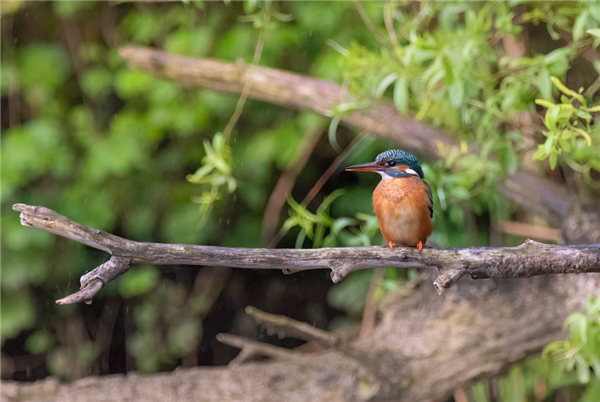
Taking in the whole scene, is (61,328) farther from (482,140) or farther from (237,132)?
(482,140)

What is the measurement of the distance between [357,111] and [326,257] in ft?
4.60

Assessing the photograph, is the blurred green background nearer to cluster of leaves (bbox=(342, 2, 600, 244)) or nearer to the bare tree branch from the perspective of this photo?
cluster of leaves (bbox=(342, 2, 600, 244))

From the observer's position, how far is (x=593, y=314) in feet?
4.76

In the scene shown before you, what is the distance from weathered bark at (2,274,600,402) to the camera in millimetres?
2045

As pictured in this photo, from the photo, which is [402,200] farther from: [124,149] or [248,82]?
[124,149]

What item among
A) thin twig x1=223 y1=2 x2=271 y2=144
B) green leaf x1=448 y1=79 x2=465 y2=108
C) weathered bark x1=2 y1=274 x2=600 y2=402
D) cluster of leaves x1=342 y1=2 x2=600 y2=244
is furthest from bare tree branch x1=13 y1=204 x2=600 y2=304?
thin twig x1=223 y1=2 x2=271 y2=144

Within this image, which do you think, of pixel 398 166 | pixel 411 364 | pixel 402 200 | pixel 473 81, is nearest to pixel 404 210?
pixel 402 200

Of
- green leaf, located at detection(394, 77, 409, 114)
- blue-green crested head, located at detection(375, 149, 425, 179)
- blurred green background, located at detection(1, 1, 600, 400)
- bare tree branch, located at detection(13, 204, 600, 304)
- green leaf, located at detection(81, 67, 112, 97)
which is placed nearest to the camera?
bare tree branch, located at detection(13, 204, 600, 304)

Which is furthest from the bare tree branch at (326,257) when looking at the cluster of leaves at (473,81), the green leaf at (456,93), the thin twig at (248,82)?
the thin twig at (248,82)

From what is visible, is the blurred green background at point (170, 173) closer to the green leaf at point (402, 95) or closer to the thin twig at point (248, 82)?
the thin twig at point (248, 82)

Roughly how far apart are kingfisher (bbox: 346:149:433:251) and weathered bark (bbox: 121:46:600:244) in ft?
1.93

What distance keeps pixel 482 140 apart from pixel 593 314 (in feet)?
2.85

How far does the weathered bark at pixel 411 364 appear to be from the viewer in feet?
6.71

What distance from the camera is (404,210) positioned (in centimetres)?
146
